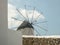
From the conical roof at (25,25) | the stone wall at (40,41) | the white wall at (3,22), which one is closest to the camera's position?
the white wall at (3,22)

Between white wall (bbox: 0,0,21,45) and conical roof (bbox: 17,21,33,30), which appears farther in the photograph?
conical roof (bbox: 17,21,33,30)

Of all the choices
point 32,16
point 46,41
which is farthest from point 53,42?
point 32,16

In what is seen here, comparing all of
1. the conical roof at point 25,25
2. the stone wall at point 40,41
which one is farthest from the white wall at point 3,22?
the conical roof at point 25,25

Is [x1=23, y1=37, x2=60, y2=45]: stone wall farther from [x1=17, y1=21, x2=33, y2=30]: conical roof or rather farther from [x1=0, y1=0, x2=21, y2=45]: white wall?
[x1=0, y1=0, x2=21, y2=45]: white wall

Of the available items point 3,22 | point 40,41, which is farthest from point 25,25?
point 3,22

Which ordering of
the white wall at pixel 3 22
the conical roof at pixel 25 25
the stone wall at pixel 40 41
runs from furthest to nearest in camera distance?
the conical roof at pixel 25 25
the stone wall at pixel 40 41
the white wall at pixel 3 22

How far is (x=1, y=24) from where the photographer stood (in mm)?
1739

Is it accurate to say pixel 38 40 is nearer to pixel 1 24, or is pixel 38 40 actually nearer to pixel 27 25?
pixel 27 25

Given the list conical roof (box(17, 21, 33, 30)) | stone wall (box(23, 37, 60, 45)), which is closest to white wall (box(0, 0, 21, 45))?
stone wall (box(23, 37, 60, 45))

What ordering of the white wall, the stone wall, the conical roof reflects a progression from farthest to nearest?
the conical roof < the stone wall < the white wall

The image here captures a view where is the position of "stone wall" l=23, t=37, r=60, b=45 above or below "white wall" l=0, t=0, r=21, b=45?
below

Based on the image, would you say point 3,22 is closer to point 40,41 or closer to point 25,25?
point 40,41

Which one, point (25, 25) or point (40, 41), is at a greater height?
point (25, 25)

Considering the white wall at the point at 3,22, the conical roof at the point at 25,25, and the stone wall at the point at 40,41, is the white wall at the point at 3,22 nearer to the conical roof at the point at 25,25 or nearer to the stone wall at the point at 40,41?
the stone wall at the point at 40,41
